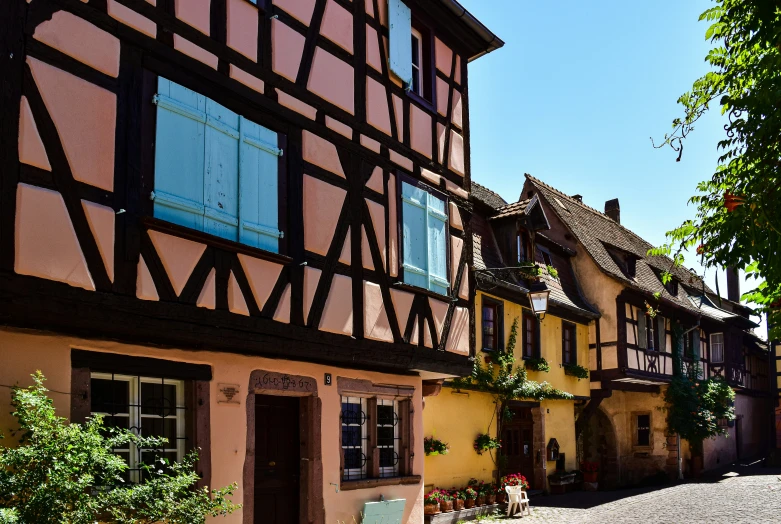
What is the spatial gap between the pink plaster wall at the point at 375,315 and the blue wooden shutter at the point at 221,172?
2403 millimetres

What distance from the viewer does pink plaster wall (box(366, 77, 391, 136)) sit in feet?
35.2

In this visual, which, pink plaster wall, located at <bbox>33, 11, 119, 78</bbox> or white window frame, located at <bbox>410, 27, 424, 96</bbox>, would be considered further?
white window frame, located at <bbox>410, 27, 424, 96</bbox>

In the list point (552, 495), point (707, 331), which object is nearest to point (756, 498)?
point (552, 495)

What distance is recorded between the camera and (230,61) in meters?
8.44

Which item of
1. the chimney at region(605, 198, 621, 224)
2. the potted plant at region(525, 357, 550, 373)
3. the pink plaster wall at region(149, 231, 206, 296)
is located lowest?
the potted plant at region(525, 357, 550, 373)

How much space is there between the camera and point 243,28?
8664 mm

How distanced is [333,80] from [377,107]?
973mm

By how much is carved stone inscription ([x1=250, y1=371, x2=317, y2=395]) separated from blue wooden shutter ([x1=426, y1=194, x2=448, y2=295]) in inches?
93.7

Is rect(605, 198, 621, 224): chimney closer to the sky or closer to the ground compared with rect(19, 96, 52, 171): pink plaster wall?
closer to the sky

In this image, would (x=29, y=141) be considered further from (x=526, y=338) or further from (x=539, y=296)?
(x=526, y=338)

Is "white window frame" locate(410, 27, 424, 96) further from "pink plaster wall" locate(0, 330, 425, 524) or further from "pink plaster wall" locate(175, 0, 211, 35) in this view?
"pink plaster wall" locate(175, 0, 211, 35)

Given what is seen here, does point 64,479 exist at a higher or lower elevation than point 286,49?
lower

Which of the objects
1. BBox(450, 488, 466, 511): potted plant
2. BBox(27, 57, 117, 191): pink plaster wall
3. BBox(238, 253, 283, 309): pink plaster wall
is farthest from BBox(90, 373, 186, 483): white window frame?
BBox(450, 488, 466, 511): potted plant

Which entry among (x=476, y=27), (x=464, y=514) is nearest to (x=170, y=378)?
(x=476, y=27)
